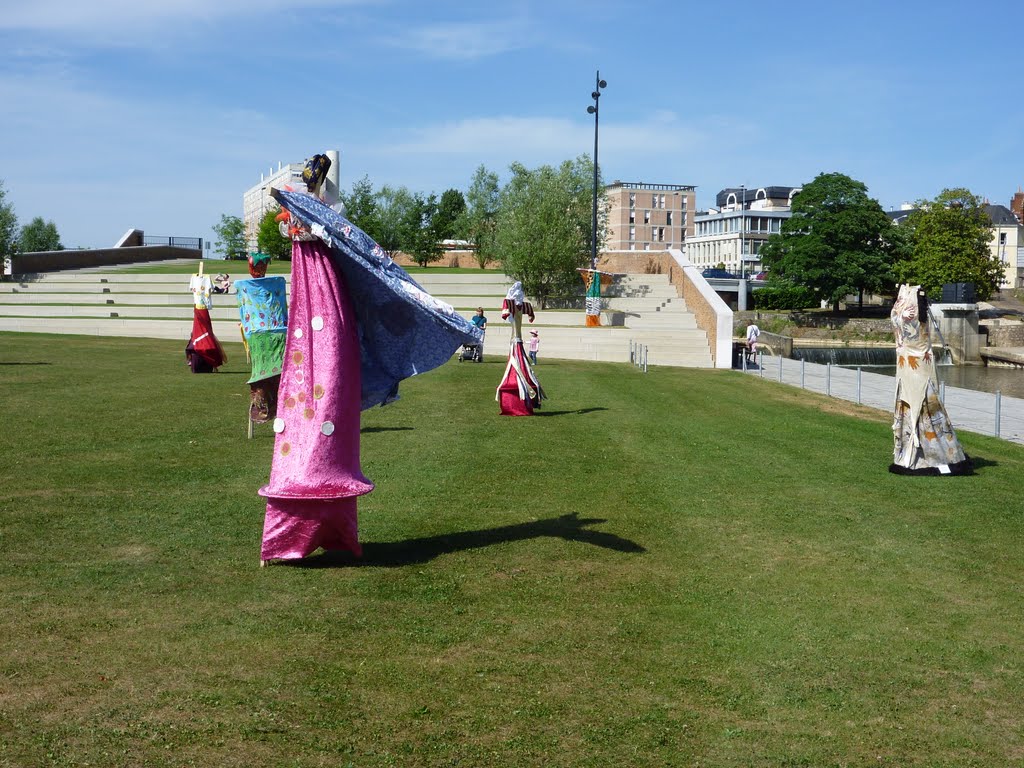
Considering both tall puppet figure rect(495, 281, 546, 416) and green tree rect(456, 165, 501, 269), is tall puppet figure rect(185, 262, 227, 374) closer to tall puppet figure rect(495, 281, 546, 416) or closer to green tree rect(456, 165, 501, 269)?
tall puppet figure rect(495, 281, 546, 416)

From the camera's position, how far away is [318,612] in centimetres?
722

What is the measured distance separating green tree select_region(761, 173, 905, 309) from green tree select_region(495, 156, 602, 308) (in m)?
31.3

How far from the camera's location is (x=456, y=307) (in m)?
45.7

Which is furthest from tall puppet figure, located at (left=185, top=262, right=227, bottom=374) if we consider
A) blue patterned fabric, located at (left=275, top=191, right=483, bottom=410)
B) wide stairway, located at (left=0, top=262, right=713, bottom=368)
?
blue patterned fabric, located at (left=275, top=191, right=483, bottom=410)

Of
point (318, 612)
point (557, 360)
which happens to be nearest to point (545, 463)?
point (318, 612)

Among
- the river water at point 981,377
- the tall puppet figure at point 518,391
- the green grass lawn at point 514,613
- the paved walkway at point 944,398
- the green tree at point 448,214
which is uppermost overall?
the green tree at point 448,214

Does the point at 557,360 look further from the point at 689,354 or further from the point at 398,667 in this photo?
the point at 398,667

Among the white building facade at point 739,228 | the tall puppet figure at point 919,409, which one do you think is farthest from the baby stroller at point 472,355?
the white building facade at point 739,228

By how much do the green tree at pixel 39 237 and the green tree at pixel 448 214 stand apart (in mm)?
37994

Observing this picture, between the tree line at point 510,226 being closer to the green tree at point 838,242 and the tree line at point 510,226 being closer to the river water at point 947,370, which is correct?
the river water at point 947,370

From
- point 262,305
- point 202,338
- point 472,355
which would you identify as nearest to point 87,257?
point 472,355

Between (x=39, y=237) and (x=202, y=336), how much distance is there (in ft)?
279

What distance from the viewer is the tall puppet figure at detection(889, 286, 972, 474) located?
1391 centimetres

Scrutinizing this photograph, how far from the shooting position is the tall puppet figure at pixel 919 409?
13.9m
